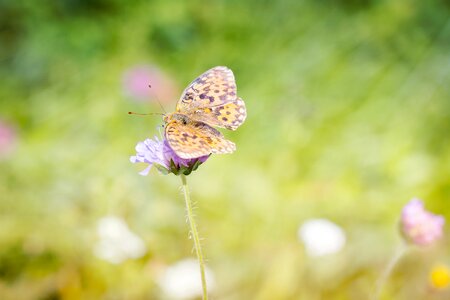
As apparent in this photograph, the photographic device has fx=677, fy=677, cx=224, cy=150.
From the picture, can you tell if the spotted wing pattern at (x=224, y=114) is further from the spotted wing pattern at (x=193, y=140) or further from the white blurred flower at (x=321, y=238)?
the white blurred flower at (x=321, y=238)

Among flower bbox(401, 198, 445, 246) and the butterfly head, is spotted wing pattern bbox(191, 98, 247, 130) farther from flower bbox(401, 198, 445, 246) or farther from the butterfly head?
flower bbox(401, 198, 445, 246)

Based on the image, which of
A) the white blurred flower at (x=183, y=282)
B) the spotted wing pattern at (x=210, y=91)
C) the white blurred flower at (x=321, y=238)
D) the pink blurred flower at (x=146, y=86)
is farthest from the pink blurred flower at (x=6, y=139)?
the spotted wing pattern at (x=210, y=91)

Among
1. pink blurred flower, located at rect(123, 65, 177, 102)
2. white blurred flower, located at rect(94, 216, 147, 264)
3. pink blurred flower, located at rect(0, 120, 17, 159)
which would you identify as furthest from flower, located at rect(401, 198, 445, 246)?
pink blurred flower, located at rect(123, 65, 177, 102)

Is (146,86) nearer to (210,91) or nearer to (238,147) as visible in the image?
(238,147)

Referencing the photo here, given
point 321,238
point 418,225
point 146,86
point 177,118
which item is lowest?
point 418,225

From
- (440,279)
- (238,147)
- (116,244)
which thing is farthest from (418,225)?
(238,147)

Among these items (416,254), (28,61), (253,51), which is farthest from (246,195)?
(28,61)
